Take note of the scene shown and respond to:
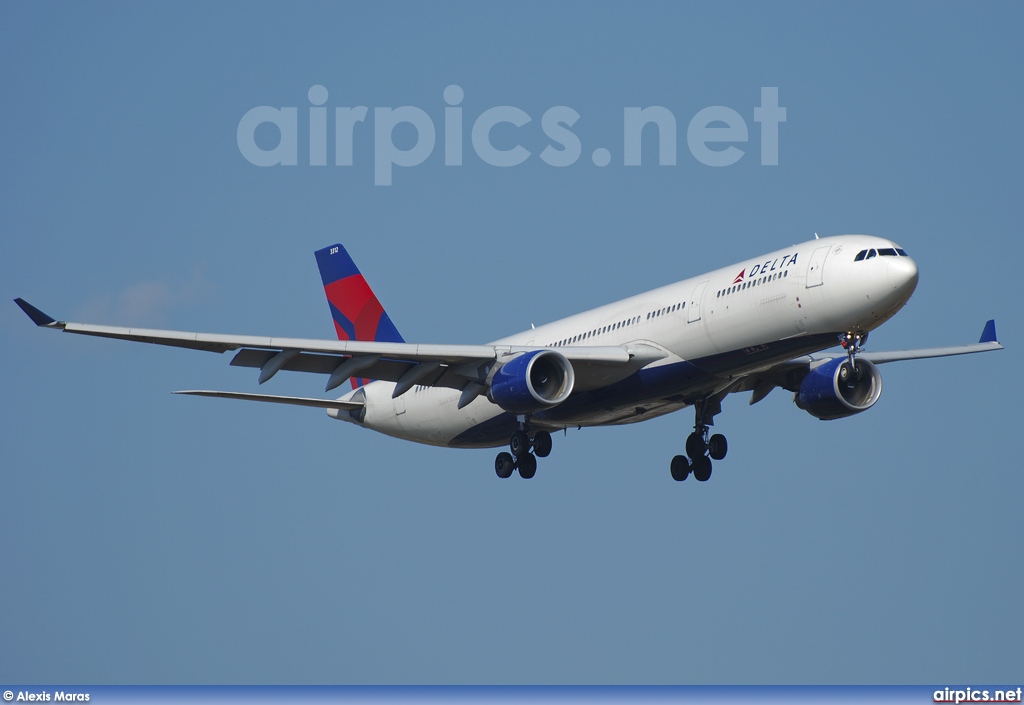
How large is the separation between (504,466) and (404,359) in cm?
605

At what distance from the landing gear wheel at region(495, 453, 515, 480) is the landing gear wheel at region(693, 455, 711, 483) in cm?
547

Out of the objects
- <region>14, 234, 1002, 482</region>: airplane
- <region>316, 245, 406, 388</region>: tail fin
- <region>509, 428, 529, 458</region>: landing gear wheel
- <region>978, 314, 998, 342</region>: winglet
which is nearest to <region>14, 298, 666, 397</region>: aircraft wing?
<region>14, 234, 1002, 482</region>: airplane

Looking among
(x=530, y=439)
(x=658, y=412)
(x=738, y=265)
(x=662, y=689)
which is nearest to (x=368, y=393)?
(x=530, y=439)

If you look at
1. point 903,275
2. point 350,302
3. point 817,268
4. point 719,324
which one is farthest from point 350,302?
point 903,275

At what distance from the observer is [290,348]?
38.5 m

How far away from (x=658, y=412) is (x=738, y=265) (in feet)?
20.9

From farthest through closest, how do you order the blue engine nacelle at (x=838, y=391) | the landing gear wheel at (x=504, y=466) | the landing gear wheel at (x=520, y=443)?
the landing gear wheel at (x=504, y=466) < the landing gear wheel at (x=520, y=443) < the blue engine nacelle at (x=838, y=391)

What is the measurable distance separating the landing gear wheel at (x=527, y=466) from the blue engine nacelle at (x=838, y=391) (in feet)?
26.2

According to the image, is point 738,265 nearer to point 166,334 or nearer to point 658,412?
point 658,412

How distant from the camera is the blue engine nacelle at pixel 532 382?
128 feet

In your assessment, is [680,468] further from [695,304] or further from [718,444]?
[695,304]

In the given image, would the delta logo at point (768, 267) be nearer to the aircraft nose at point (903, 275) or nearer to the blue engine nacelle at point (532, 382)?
the aircraft nose at point (903, 275)

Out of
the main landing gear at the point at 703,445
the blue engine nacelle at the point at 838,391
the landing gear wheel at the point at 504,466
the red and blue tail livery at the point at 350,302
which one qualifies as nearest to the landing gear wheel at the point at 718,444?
the main landing gear at the point at 703,445

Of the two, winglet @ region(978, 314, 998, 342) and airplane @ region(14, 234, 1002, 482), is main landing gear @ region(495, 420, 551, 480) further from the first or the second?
winglet @ region(978, 314, 998, 342)
